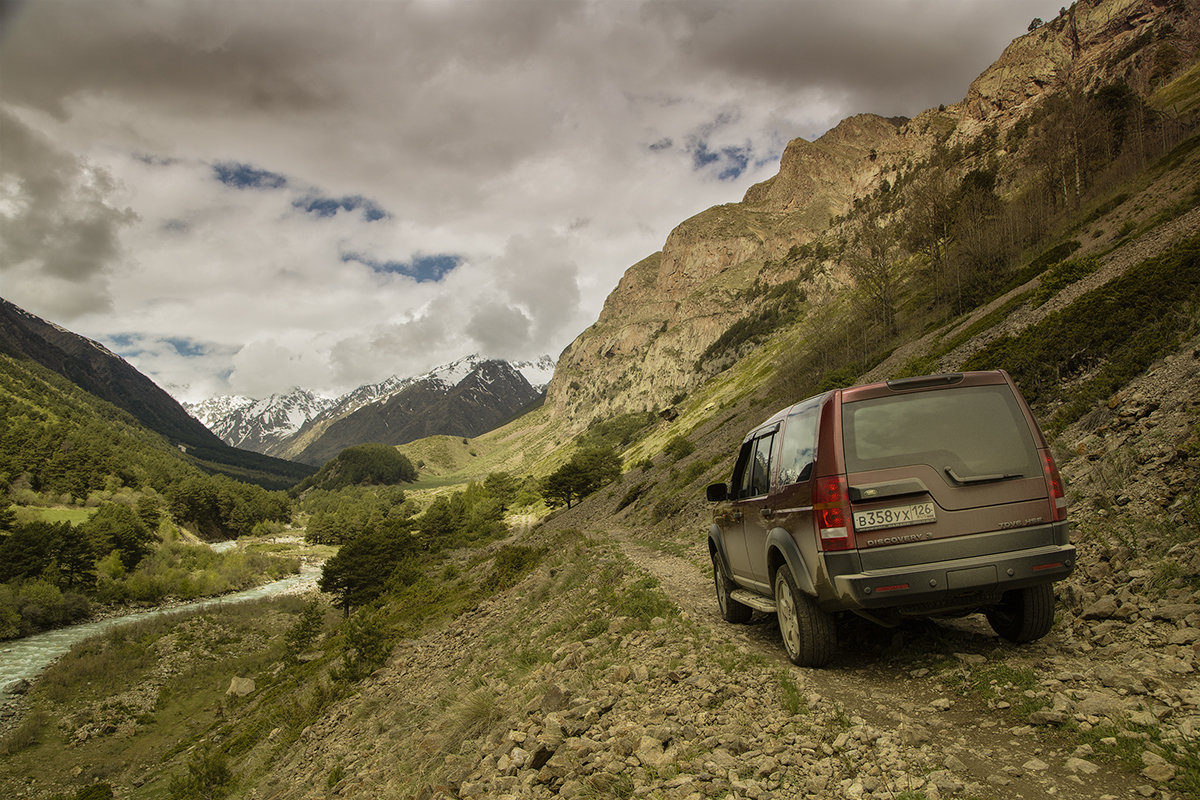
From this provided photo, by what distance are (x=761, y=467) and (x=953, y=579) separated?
271 centimetres

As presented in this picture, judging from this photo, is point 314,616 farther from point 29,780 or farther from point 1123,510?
point 1123,510

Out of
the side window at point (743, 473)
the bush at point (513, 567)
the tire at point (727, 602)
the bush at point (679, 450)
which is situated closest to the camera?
the side window at point (743, 473)

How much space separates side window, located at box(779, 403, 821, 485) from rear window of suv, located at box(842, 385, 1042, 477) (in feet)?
1.43

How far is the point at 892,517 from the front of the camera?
212 inches

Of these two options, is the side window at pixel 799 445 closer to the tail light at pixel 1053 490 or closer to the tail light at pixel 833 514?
the tail light at pixel 833 514

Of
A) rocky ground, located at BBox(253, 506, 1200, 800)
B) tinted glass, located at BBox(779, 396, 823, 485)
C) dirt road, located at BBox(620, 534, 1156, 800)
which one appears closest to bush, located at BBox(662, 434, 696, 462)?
rocky ground, located at BBox(253, 506, 1200, 800)

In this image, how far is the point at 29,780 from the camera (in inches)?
1241

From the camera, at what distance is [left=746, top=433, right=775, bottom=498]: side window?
24.1ft

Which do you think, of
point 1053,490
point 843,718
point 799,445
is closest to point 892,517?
point 799,445

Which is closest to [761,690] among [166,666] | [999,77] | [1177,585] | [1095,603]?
[1095,603]

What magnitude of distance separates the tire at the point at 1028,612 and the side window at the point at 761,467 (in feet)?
8.60

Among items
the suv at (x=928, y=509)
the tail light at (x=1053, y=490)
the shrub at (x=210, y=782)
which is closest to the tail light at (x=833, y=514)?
the suv at (x=928, y=509)

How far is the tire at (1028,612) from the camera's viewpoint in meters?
5.78

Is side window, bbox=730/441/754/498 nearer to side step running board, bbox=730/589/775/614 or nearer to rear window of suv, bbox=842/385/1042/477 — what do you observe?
side step running board, bbox=730/589/775/614
